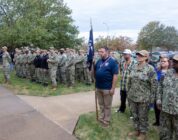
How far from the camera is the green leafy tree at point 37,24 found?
27812 mm

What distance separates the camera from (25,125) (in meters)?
7.90

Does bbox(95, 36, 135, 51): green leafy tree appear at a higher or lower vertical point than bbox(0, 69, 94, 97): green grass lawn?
higher

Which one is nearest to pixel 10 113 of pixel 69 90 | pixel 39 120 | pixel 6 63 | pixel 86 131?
pixel 39 120

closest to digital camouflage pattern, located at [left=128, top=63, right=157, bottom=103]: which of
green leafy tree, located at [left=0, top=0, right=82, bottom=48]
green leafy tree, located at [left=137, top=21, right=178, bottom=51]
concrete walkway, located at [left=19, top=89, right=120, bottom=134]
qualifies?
concrete walkway, located at [left=19, top=89, right=120, bottom=134]

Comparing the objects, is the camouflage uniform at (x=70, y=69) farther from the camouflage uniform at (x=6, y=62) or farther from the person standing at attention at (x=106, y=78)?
the person standing at attention at (x=106, y=78)

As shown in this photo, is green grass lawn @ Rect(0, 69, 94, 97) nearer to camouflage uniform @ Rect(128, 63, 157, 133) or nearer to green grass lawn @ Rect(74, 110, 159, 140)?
green grass lawn @ Rect(74, 110, 159, 140)

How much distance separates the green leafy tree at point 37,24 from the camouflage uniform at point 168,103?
22.3 metres

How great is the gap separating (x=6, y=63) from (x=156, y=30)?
170 feet

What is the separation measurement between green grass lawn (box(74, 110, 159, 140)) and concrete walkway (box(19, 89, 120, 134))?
25 centimetres

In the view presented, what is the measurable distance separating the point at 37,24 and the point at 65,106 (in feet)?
68.6

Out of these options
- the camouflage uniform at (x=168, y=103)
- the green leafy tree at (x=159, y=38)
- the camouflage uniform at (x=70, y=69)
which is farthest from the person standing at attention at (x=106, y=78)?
the green leafy tree at (x=159, y=38)

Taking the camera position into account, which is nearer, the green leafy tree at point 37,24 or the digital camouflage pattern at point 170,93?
the digital camouflage pattern at point 170,93

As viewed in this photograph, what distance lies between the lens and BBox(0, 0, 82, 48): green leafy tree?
27.8 meters

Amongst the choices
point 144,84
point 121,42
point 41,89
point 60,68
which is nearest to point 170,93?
point 144,84
